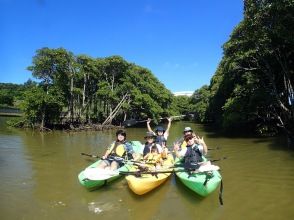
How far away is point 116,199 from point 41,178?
3.57 meters

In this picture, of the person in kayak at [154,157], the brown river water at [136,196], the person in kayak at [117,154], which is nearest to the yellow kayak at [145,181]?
the brown river water at [136,196]

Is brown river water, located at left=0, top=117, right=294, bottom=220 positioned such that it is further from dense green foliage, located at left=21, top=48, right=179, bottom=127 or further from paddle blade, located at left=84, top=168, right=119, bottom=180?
dense green foliage, located at left=21, top=48, right=179, bottom=127

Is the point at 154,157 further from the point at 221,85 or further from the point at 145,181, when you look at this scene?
the point at 221,85

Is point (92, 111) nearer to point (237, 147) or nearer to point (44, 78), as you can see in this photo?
point (44, 78)

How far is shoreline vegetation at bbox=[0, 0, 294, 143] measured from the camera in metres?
17.9

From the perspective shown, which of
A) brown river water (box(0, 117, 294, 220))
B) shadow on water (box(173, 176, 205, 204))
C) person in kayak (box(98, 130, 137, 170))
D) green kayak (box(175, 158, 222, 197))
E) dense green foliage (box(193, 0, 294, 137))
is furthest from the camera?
dense green foliage (box(193, 0, 294, 137))

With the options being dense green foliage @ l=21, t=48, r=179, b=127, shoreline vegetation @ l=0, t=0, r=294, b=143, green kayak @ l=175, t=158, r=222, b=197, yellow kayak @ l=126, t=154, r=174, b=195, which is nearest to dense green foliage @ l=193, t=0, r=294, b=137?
shoreline vegetation @ l=0, t=0, r=294, b=143

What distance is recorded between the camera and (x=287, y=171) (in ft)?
39.4

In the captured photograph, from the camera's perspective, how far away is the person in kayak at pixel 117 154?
10883 millimetres

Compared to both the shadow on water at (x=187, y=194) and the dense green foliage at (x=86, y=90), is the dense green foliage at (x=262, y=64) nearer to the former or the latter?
the shadow on water at (x=187, y=194)

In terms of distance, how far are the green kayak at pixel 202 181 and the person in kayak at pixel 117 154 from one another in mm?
2225

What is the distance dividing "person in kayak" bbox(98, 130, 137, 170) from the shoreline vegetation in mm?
9230

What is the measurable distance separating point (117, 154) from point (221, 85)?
59.6 feet

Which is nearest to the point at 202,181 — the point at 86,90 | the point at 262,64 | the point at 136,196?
the point at 136,196
